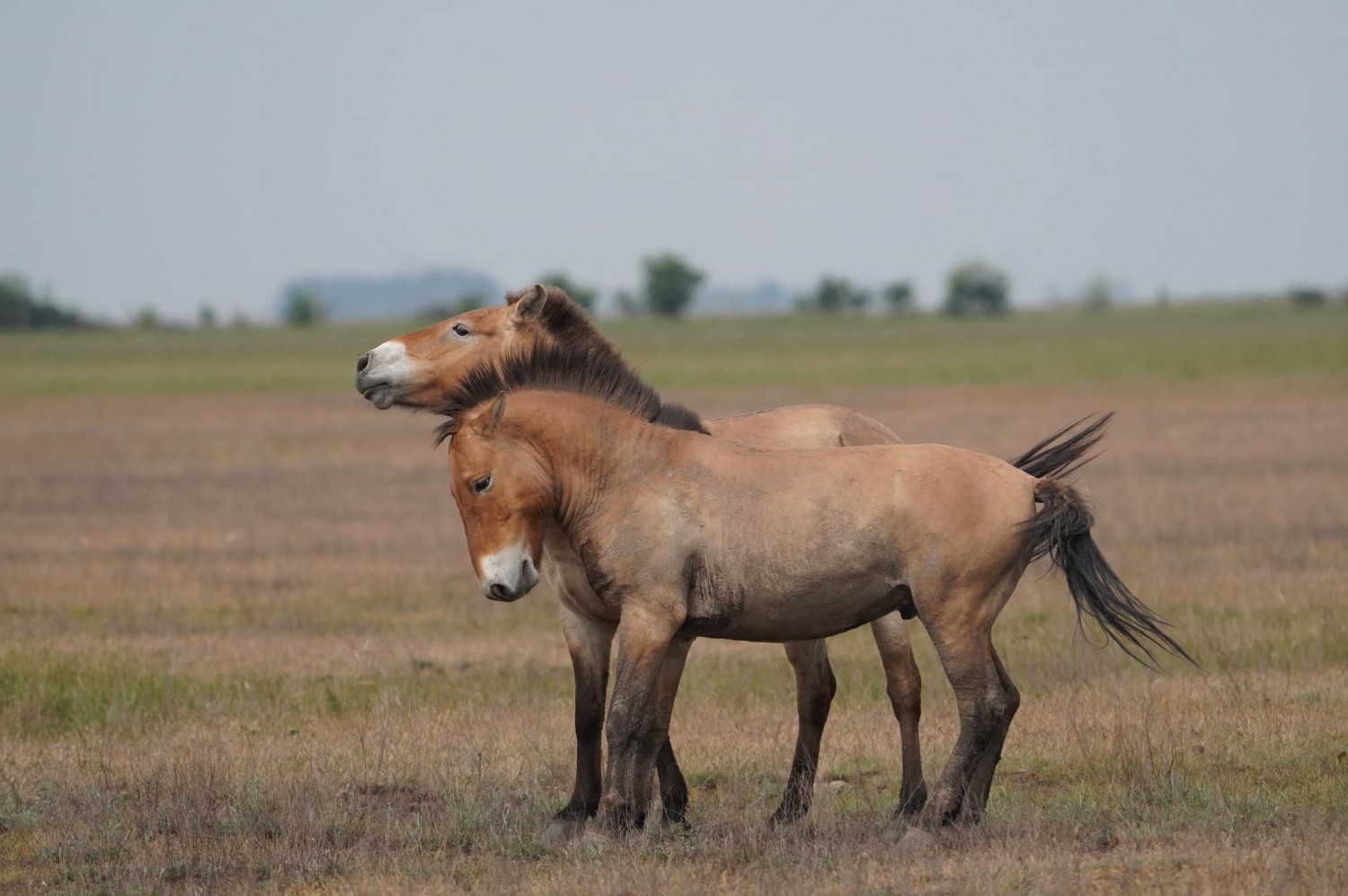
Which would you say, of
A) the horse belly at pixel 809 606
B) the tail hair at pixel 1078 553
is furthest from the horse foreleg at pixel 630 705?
the tail hair at pixel 1078 553

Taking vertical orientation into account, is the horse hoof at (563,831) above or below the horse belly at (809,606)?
below

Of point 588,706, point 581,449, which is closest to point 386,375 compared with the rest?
point 581,449

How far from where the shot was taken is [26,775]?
888 cm

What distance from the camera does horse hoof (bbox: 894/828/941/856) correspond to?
6.92m

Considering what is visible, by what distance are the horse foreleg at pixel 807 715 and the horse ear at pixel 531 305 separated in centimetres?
221

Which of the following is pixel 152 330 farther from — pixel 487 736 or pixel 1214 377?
pixel 487 736

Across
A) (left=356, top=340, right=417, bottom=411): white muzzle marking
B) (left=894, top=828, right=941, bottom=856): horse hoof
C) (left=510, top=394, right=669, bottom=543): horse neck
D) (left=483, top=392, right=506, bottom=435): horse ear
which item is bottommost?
(left=894, top=828, right=941, bottom=856): horse hoof

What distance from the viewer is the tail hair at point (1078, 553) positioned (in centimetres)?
719

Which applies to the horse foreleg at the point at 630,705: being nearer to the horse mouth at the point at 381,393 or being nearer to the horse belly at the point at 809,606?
the horse belly at the point at 809,606

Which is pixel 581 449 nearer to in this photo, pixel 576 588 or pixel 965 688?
pixel 576 588

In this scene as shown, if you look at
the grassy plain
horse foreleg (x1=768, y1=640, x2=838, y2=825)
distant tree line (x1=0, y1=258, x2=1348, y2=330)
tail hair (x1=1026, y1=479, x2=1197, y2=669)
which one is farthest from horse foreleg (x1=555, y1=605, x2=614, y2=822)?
distant tree line (x1=0, y1=258, x2=1348, y2=330)

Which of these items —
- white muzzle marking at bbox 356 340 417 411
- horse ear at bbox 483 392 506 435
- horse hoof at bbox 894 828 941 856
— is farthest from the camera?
white muzzle marking at bbox 356 340 417 411

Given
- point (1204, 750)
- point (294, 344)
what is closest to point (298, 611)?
point (1204, 750)

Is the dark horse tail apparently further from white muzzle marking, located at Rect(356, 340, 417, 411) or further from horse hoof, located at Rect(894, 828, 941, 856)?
white muzzle marking, located at Rect(356, 340, 417, 411)
